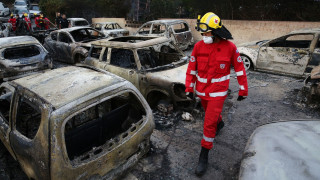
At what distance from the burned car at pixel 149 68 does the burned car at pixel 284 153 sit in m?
2.08

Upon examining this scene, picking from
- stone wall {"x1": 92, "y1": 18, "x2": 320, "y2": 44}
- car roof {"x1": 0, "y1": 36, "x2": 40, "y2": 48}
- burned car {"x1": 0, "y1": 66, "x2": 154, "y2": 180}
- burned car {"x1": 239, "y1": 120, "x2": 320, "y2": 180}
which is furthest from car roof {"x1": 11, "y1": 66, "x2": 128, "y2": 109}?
stone wall {"x1": 92, "y1": 18, "x2": 320, "y2": 44}

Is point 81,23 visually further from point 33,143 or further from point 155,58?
point 33,143

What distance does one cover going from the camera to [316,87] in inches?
185

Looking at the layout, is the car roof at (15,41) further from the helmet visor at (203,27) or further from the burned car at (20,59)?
the helmet visor at (203,27)

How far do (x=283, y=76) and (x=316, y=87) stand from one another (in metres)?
2.22

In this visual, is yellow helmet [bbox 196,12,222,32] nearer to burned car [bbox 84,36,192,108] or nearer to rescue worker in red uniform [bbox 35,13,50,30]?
burned car [bbox 84,36,192,108]

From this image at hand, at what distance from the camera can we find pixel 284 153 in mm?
1889

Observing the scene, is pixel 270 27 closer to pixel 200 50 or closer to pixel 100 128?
pixel 200 50

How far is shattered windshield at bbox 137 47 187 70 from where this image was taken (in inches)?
199

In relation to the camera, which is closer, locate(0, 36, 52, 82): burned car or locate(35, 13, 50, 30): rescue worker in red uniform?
locate(0, 36, 52, 82): burned car

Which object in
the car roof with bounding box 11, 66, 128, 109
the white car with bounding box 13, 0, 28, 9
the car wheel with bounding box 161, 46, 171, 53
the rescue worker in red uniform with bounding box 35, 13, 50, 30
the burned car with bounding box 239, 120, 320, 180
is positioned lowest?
the burned car with bounding box 239, 120, 320, 180

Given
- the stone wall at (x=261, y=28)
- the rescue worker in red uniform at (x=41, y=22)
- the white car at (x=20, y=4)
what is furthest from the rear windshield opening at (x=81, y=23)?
the white car at (x=20, y=4)

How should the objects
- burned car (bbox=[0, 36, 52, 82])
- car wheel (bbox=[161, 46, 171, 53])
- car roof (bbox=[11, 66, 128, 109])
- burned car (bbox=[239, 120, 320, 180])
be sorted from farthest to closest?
burned car (bbox=[0, 36, 52, 82]) → car wheel (bbox=[161, 46, 171, 53]) → car roof (bbox=[11, 66, 128, 109]) → burned car (bbox=[239, 120, 320, 180])

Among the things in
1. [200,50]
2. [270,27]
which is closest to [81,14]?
[270,27]
